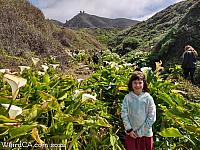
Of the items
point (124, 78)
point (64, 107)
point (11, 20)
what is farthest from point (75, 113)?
point (11, 20)

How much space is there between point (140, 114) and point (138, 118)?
46 millimetres

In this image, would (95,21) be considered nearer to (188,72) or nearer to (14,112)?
(188,72)

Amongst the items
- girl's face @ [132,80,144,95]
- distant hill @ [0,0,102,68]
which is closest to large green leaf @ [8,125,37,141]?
girl's face @ [132,80,144,95]

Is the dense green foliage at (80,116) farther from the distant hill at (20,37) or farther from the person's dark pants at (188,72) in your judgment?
the person's dark pants at (188,72)

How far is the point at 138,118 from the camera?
400cm

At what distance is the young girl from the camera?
13.1ft

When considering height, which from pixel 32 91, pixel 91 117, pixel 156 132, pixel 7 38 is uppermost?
pixel 7 38

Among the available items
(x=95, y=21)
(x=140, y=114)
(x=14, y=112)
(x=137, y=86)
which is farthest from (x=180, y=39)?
(x=95, y=21)

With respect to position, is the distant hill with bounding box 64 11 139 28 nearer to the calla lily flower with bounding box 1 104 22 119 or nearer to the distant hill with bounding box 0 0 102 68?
the distant hill with bounding box 0 0 102 68

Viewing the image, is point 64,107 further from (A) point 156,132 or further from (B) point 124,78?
(B) point 124,78

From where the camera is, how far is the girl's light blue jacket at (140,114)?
4.00 meters

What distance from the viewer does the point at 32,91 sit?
159 inches

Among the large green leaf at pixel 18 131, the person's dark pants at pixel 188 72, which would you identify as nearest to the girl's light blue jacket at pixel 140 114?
the large green leaf at pixel 18 131

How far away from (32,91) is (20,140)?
0.88 meters
